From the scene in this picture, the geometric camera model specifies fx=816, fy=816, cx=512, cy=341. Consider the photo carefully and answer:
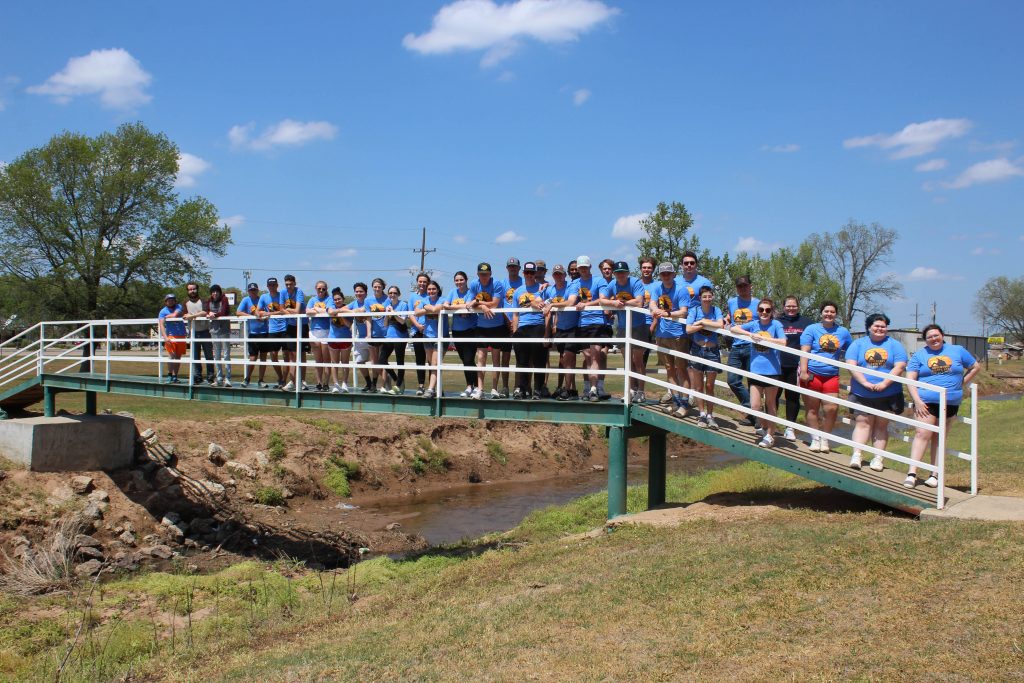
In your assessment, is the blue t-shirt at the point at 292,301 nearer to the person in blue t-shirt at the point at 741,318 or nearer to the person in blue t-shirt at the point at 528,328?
the person in blue t-shirt at the point at 528,328

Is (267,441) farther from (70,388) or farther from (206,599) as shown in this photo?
(206,599)

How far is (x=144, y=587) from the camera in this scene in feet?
38.2

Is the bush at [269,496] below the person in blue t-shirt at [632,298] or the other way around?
below

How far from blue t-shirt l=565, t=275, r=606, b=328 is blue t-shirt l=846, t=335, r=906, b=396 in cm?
Answer: 314

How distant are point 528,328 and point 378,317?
10.4 feet

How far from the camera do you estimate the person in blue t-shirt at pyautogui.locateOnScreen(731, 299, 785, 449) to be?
375 inches

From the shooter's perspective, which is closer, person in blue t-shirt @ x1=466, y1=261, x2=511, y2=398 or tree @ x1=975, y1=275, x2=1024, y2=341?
person in blue t-shirt @ x1=466, y1=261, x2=511, y2=398

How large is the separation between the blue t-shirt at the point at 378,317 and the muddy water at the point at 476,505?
4725 mm

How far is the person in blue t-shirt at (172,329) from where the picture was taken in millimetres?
15656

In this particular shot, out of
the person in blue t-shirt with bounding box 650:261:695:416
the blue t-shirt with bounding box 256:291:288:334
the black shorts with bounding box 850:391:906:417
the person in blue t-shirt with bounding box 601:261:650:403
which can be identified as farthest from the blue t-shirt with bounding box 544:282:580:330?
the blue t-shirt with bounding box 256:291:288:334

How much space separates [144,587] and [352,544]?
482 cm

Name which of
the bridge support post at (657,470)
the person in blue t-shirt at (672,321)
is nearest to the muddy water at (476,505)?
the bridge support post at (657,470)

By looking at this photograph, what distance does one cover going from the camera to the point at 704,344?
1023cm

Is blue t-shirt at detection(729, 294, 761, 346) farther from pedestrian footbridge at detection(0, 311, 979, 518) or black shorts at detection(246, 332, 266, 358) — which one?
black shorts at detection(246, 332, 266, 358)
